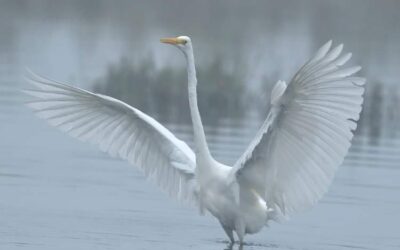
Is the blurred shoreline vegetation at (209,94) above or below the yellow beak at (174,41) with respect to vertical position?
below

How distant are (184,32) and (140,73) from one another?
893cm

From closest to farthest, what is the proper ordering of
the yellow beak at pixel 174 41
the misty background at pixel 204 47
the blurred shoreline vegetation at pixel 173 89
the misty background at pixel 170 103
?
the yellow beak at pixel 174 41
the misty background at pixel 170 103
the blurred shoreline vegetation at pixel 173 89
the misty background at pixel 204 47

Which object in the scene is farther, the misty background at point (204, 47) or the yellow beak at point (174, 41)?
the misty background at point (204, 47)

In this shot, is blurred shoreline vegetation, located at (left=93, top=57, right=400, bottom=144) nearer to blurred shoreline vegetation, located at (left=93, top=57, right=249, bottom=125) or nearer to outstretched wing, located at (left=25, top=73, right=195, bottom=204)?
blurred shoreline vegetation, located at (left=93, top=57, right=249, bottom=125)

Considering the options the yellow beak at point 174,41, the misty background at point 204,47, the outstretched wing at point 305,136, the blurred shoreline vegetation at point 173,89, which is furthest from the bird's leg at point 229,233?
the blurred shoreline vegetation at point 173,89

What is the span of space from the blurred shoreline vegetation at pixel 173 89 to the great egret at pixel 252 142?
7.39 metres

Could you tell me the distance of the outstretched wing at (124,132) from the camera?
13.7m

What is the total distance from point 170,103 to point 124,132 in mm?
8760

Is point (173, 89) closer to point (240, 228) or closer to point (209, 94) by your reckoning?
point (209, 94)

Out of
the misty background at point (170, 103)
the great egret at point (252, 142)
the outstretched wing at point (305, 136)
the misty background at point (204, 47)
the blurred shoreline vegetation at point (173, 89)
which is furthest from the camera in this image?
the misty background at point (204, 47)

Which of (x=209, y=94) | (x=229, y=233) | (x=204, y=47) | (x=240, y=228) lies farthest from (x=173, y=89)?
(x=240, y=228)

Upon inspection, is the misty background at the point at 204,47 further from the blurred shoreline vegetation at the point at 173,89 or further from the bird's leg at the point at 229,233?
the bird's leg at the point at 229,233

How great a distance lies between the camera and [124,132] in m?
14.0

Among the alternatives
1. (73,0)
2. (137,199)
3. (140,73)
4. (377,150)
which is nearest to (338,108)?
(137,199)
